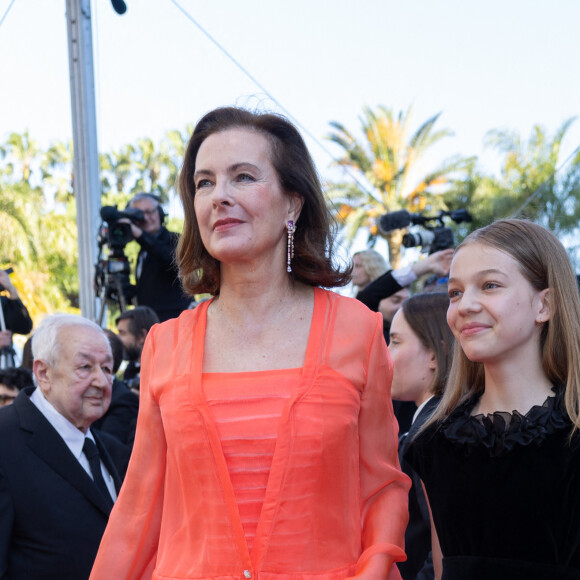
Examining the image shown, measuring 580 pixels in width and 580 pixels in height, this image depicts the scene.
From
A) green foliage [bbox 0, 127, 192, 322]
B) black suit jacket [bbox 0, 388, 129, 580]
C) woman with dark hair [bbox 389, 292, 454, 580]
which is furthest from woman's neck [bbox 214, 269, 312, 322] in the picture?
green foliage [bbox 0, 127, 192, 322]

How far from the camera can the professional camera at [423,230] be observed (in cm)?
583

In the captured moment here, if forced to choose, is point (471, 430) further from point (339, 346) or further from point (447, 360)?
point (447, 360)

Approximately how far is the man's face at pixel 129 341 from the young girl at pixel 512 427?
3810mm

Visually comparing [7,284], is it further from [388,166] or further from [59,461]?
[388,166]

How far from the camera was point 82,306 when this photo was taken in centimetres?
820

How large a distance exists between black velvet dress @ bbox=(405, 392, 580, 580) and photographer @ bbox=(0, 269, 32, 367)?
523 centimetres

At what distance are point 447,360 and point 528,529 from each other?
55.6 inches

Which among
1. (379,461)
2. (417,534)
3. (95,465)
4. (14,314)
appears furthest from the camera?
(14,314)

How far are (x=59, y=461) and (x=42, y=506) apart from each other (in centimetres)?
22

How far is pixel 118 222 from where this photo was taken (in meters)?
6.55

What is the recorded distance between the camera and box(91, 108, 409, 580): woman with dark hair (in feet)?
6.68

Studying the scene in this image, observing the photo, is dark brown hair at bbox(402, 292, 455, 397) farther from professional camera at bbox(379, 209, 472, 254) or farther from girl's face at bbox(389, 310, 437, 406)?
professional camera at bbox(379, 209, 472, 254)

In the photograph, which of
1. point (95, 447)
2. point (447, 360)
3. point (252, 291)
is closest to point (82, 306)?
point (95, 447)

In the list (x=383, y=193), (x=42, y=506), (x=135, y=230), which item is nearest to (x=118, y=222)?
(x=135, y=230)
